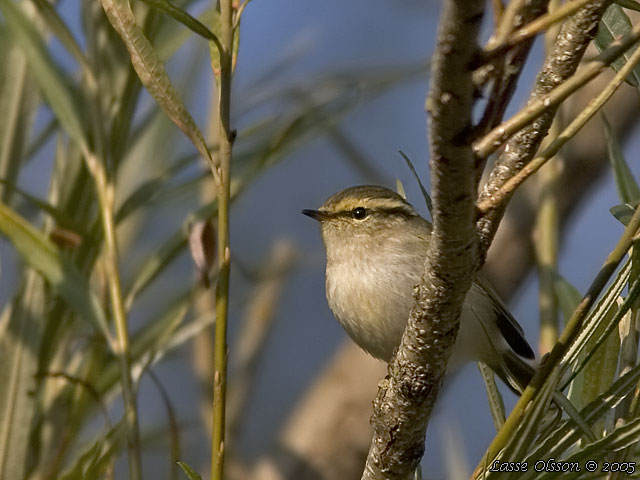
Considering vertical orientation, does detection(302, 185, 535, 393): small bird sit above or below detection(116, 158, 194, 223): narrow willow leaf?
below

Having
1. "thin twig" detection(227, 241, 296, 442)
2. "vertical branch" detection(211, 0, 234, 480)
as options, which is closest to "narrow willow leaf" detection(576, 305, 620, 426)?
"vertical branch" detection(211, 0, 234, 480)

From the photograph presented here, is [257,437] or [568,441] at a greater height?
[257,437]

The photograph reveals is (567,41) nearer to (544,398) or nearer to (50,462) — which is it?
(544,398)

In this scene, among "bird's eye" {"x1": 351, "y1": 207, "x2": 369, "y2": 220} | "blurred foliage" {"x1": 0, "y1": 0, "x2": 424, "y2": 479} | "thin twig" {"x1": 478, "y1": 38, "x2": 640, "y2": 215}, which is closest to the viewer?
"thin twig" {"x1": 478, "y1": 38, "x2": 640, "y2": 215}

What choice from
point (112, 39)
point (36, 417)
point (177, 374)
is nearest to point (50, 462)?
point (36, 417)

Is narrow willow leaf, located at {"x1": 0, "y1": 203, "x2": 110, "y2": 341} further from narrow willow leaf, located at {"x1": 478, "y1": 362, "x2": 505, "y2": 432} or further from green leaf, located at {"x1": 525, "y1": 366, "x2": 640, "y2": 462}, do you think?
green leaf, located at {"x1": 525, "y1": 366, "x2": 640, "y2": 462}

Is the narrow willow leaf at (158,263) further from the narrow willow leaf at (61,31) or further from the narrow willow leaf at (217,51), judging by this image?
the narrow willow leaf at (217,51)

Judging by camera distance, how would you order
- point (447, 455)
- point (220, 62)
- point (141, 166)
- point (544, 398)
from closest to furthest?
point (544, 398) → point (220, 62) → point (447, 455) → point (141, 166)
